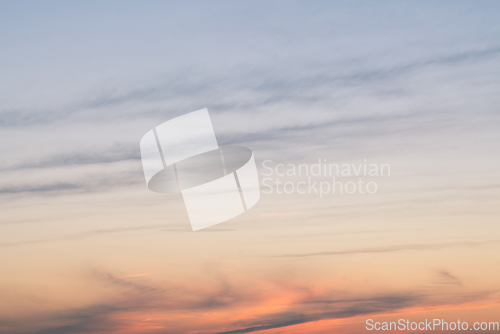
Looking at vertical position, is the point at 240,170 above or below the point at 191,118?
below

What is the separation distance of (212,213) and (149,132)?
444 inches

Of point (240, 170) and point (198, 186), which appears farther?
point (198, 186)

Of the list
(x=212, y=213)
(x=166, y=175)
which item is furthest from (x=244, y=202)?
(x=166, y=175)

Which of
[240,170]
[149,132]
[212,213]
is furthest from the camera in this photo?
[212,213]

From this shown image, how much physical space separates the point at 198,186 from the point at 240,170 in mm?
5629

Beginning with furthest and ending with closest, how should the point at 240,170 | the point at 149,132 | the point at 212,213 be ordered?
the point at 212,213 → the point at 240,170 → the point at 149,132

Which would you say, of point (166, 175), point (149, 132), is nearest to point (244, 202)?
point (166, 175)

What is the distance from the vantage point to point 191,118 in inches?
1638

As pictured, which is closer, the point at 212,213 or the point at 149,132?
the point at 149,132

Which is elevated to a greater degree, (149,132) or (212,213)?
(149,132)

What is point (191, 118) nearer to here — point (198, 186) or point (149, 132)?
point (149, 132)

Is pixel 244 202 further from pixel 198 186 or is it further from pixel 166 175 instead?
pixel 166 175

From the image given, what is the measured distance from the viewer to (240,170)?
142ft

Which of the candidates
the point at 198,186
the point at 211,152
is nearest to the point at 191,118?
the point at 211,152
